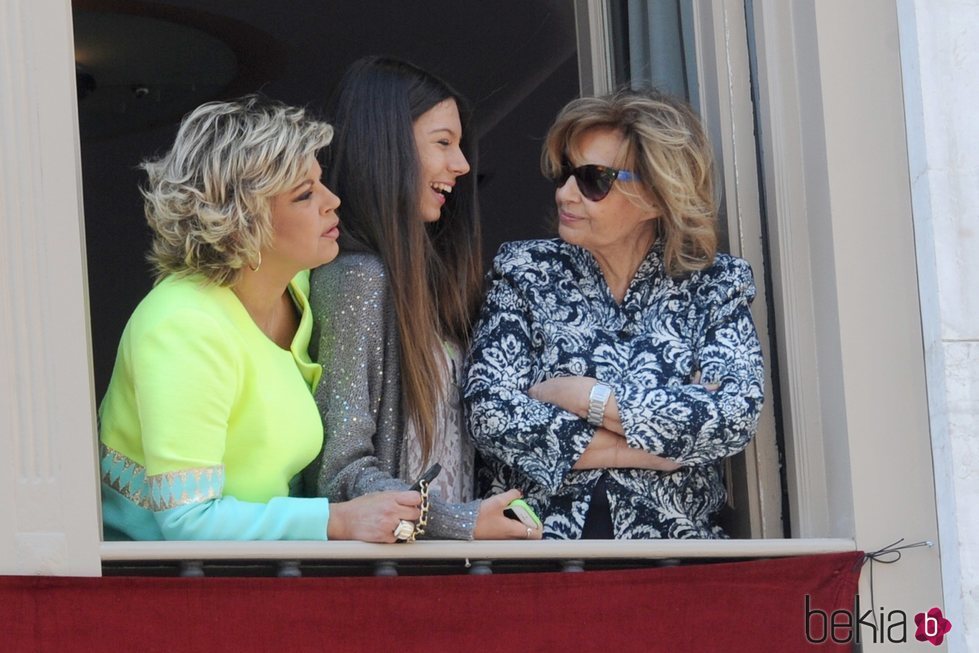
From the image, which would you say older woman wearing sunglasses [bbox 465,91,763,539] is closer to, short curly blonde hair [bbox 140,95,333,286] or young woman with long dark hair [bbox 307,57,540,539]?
young woman with long dark hair [bbox 307,57,540,539]

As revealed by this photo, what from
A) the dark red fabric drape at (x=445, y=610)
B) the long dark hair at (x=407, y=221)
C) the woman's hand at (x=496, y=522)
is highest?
the long dark hair at (x=407, y=221)

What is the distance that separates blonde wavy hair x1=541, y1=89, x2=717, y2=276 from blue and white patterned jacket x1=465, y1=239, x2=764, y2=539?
2.5 inches

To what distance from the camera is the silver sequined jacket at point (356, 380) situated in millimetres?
3006

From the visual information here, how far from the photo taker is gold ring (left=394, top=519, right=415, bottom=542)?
2.79 meters

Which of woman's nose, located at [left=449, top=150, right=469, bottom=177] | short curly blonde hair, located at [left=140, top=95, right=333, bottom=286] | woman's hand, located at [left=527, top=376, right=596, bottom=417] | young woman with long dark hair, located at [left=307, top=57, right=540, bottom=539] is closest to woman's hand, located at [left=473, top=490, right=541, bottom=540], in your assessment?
young woman with long dark hair, located at [left=307, top=57, right=540, bottom=539]

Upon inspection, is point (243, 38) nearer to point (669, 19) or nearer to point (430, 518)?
point (669, 19)

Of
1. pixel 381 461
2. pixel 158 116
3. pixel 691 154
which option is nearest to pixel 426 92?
pixel 691 154

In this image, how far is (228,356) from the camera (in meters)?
2.86

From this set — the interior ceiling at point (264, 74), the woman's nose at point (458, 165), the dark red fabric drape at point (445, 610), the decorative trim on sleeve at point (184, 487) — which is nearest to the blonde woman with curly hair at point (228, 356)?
the decorative trim on sleeve at point (184, 487)

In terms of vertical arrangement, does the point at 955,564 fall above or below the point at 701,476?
below

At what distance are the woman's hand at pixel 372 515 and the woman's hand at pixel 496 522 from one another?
174 mm

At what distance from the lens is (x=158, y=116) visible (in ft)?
22.4

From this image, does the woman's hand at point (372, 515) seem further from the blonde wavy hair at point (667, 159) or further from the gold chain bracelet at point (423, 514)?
the blonde wavy hair at point (667, 159)

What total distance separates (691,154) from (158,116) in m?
3.98
